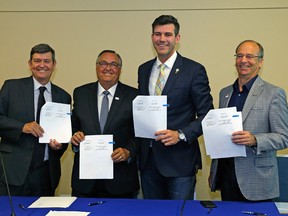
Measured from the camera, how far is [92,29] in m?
3.93

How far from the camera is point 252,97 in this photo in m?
2.42

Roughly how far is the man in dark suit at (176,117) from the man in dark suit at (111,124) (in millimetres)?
162

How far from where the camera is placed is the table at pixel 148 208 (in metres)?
1.97

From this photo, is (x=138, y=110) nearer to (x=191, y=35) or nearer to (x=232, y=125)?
(x=232, y=125)

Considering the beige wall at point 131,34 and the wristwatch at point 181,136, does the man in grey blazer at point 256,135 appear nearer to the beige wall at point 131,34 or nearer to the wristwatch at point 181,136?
the wristwatch at point 181,136

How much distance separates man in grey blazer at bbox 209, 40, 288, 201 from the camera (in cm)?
230

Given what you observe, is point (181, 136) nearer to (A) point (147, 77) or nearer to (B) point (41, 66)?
(A) point (147, 77)

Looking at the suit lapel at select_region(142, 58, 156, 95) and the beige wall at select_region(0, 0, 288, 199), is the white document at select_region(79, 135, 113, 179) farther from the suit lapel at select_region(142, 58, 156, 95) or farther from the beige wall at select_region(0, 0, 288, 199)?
the beige wall at select_region(0, 0, 288, 199)

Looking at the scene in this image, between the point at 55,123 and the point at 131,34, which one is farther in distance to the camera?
the point at 131,34

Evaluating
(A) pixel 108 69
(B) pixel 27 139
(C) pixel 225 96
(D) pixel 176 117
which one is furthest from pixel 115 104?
(C) pixel 225 96

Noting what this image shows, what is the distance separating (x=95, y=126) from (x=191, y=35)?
176cm

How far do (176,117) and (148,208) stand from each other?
79cm

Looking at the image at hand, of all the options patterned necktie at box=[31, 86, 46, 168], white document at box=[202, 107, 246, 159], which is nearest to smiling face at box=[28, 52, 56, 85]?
patterned necktie at box=[31, 86, 46, 168]

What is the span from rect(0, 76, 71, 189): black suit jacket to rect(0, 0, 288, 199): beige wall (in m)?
1.25
